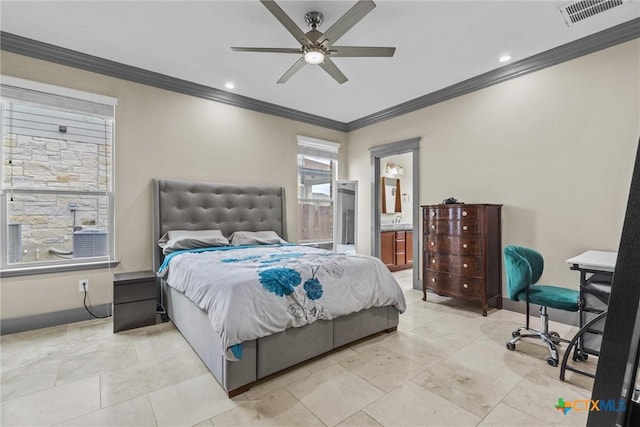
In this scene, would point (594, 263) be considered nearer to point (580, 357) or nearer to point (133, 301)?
point (580, 357)

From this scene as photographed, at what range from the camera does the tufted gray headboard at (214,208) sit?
12.4 ft

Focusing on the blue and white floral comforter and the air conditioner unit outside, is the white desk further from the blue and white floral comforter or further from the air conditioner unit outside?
the air conditioner unit outside

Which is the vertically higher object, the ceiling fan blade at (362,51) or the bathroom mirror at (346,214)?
the ceiling fan blade at (362,51)

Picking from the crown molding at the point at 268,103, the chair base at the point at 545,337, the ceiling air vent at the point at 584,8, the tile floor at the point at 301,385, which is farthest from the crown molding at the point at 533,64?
the tile floor at the point at 301,385

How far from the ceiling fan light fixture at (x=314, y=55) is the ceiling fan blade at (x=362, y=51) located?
4.1 inches

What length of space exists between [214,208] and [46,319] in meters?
2.06

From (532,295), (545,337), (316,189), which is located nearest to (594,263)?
(532,295)

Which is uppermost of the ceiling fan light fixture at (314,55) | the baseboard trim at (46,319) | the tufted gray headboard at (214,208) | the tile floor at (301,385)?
the ceiling fan light fixture at (314,55)

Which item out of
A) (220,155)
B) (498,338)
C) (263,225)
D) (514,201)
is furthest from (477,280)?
(220,155)

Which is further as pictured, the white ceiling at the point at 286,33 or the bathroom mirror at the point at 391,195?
the bathroom mirror at the point at 391,195

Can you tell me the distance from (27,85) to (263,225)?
2950 millimetres

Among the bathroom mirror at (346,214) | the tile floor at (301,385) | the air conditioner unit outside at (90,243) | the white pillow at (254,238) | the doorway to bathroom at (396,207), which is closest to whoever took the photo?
the tile floor at (301,385)

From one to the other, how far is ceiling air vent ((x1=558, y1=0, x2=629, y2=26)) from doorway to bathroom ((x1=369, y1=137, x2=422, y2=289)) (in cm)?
216

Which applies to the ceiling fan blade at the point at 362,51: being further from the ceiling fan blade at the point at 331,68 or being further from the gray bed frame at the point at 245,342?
the gray bed frame at the point at 245,342
